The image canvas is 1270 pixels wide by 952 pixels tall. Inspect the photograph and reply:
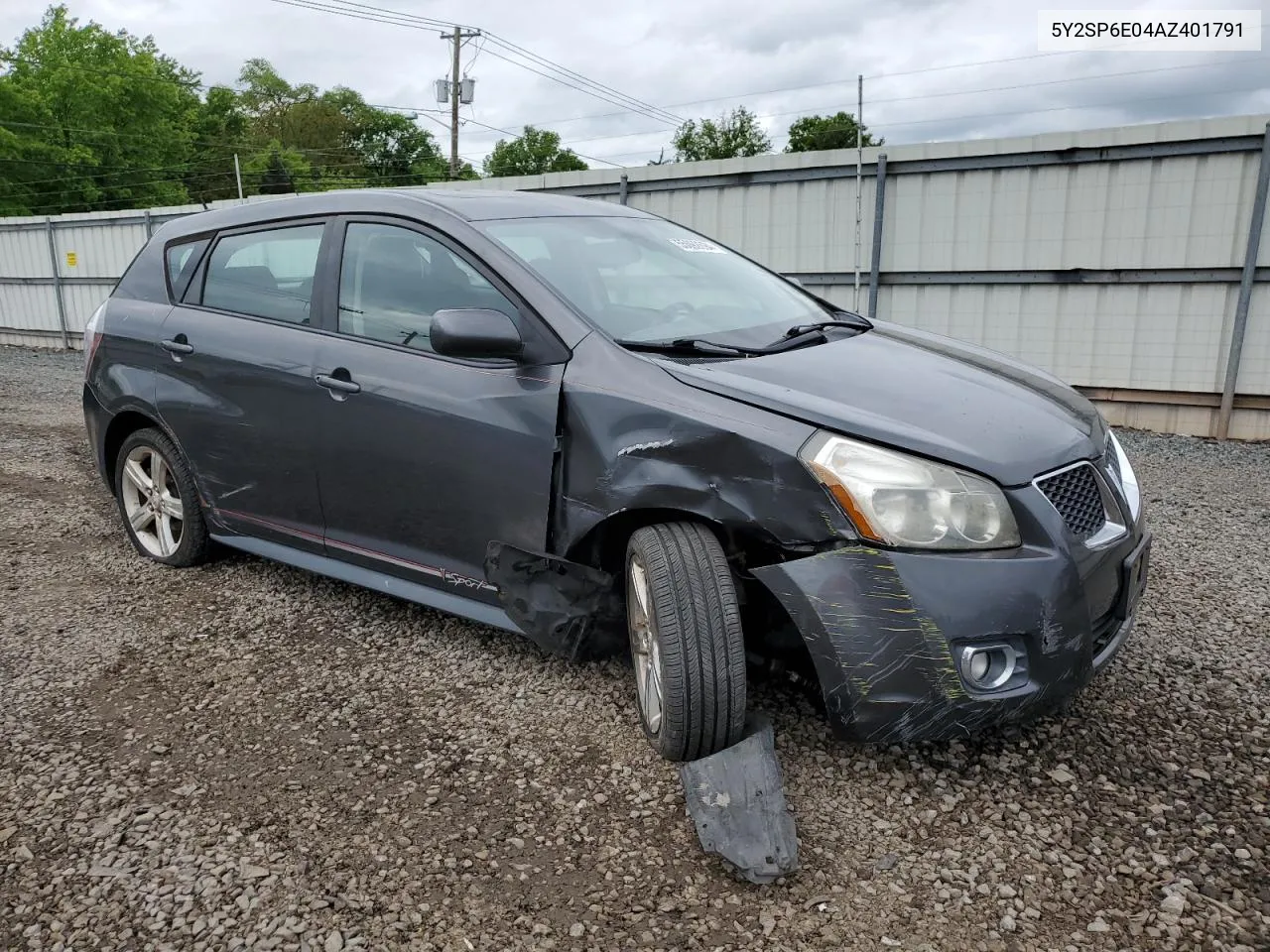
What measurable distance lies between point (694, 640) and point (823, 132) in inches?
2522

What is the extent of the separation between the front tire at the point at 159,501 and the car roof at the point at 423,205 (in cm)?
104

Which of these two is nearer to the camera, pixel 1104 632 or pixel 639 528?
pixel 1104 632

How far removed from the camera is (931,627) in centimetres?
226

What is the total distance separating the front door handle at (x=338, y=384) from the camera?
129 inches

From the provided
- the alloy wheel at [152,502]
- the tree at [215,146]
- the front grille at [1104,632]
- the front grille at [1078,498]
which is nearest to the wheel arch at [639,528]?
the front grille at [1078,498]

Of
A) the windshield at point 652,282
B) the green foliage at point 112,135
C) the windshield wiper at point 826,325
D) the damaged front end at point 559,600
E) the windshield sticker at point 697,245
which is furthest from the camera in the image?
the green foliage at point 112,135

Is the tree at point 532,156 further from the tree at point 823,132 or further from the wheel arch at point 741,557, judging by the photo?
the wheel arch at point 741,557

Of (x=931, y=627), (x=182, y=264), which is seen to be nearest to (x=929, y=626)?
(x=931, y=627)

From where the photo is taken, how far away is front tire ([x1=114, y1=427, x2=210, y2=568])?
4168 mm

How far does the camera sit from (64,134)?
148 feet

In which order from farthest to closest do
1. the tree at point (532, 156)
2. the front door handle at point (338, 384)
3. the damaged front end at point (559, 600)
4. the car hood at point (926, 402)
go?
the tree at point (532, 156) → the front door handle at point (338, 384) → the damaged front end at point (559, 600) → the car hood at point (926, 402)

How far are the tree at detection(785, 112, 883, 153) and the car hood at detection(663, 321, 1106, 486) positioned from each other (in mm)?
58361

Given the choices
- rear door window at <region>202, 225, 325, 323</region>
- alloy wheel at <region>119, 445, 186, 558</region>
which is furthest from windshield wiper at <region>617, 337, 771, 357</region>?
alloy wheel at <region>119, 445, 186, 558</region>

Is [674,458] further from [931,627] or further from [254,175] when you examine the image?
[254,175]
